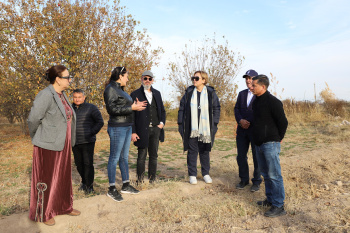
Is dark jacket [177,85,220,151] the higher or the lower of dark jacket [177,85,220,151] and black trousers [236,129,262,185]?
the higher

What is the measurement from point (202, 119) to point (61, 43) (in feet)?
31.2

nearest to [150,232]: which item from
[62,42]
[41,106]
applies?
[41,106]

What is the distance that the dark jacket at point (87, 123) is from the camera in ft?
17.2

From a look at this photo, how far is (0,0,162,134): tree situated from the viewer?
1199 centimetres

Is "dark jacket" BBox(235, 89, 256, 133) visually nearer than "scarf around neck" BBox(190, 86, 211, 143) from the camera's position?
Yes

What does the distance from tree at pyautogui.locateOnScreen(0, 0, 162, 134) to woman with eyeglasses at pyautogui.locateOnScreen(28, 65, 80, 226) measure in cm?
892

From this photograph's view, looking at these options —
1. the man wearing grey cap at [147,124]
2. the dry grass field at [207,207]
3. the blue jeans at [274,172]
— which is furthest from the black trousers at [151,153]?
the blue jeans at [274,172]

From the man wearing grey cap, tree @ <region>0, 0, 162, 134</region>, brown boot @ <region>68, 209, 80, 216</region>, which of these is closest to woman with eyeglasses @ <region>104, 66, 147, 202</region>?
brown boot @ <region>68, 209, 80, 216</region>

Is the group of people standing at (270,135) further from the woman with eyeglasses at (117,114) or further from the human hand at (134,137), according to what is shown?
the human hand at (134,137)

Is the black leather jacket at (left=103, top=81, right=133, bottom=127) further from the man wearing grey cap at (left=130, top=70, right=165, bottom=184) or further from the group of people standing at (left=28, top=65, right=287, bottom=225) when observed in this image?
the man wearing grey cap at (left=130, top=70, right=165, bottom=184)

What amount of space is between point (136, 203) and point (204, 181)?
1.75 metres

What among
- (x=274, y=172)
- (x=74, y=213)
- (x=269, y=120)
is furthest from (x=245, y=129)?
(x=74, y=213)

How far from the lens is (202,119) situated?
17.4ft

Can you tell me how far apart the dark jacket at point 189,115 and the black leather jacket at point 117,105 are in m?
1.30
